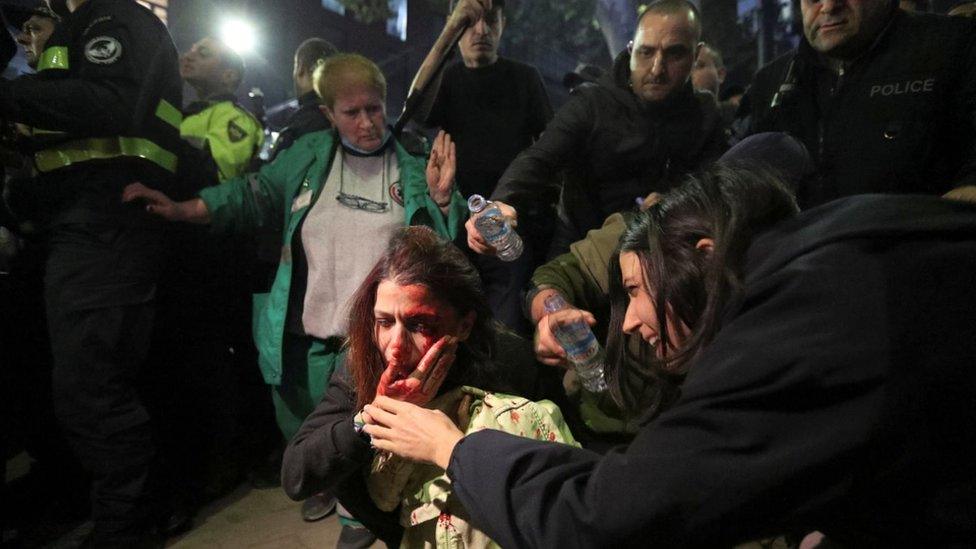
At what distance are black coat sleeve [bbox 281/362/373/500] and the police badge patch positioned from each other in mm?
2363

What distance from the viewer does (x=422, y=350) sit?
1.74 metres

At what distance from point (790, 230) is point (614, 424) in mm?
1272

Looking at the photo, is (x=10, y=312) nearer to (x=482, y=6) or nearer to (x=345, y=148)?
(x=345, y=148)

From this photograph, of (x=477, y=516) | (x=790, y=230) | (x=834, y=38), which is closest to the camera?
(x=790, y=230)

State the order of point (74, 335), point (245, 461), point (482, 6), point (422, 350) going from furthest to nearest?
point (245, 461) < point (482, 6) < point (74, 335) < point (422, 350)

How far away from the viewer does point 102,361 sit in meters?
2.67

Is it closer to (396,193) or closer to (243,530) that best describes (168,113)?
(396,193)

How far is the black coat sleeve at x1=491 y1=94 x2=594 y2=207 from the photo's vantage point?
269 cm

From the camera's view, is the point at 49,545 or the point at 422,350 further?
the point at 49,545

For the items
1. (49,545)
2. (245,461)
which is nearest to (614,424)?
(245,461)

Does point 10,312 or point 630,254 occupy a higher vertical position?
point 630,254

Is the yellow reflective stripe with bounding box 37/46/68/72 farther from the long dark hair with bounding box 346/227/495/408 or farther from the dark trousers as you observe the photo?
the long dark hair with bounding box 346/227/495/408

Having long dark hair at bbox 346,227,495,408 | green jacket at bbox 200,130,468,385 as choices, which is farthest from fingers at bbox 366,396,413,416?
green jacket at bbox 200,130,468,385

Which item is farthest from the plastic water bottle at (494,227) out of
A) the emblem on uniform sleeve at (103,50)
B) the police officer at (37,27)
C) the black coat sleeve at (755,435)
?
the police officer at (37,27)
